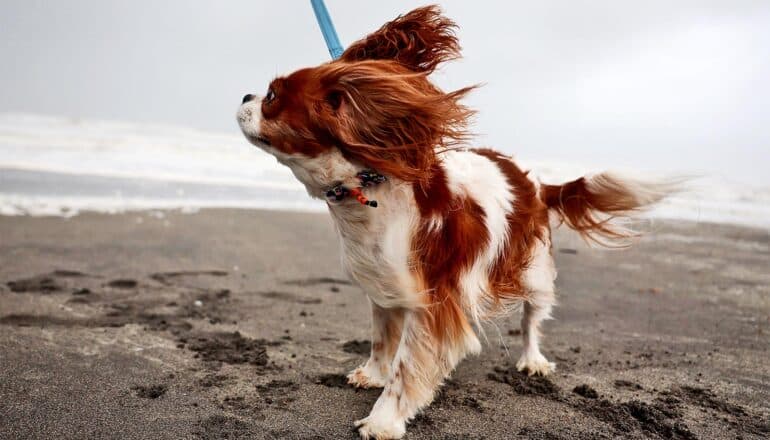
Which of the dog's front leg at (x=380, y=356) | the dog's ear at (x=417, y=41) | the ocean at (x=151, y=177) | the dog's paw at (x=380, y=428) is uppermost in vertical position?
the dog's ear at (x=417, y=41)

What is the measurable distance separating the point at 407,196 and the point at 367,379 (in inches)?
42.6

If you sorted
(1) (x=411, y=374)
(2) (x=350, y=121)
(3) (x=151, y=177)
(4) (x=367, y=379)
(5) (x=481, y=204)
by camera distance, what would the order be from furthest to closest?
(3) (x=151, y=177) → (4) (x=367, y=379) → (5) (x=481, y=204) → (1) (x=411, y=374) → (2) (x=350, y=121)

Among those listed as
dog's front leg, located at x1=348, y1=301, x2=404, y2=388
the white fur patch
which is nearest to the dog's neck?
the white fur patch

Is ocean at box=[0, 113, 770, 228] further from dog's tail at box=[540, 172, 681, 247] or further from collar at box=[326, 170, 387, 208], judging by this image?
collar at box=[326, 170, 387, 208]

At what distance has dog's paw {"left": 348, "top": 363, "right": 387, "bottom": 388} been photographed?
3309 mm

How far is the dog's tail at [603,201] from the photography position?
378 cm

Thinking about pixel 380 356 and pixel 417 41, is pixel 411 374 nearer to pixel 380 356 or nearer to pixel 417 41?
pixel 380 356

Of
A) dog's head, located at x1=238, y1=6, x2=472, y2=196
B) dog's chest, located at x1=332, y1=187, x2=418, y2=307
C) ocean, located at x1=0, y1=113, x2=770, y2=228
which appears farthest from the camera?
ocean, located at x1=0, y1=113, x2=770, y2=228

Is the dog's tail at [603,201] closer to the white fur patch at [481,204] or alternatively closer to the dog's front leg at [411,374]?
the white fur patch at [481,204]

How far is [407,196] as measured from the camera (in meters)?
2.75

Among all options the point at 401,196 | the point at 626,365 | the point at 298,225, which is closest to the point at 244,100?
the point at 401,196

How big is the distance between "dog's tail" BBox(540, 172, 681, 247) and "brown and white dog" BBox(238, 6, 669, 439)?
1.72ft

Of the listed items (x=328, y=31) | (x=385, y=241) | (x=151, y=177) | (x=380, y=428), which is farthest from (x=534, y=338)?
(x=151, y=177)

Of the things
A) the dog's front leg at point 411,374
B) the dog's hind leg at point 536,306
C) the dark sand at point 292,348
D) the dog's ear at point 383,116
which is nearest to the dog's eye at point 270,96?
the dog's ear at point 383,116
